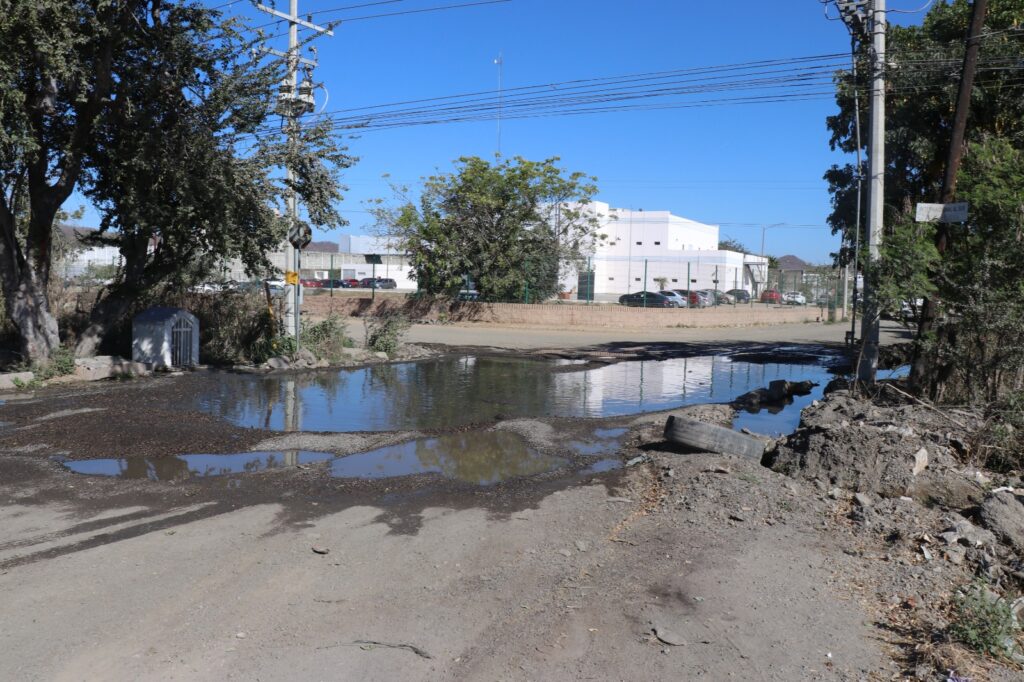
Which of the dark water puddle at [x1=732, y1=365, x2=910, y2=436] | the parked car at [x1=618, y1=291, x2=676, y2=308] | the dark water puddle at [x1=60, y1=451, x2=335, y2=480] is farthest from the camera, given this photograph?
the parked car at [x1=618, y1=291, x2=676, y2=308]

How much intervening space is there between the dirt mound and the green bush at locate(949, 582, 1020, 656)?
2773 mm

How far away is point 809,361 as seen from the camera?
76.0 feet

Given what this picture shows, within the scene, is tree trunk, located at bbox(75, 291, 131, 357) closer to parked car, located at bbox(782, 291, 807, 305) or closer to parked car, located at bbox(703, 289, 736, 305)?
parked car, located at bbox(703, 289, 736, 305)

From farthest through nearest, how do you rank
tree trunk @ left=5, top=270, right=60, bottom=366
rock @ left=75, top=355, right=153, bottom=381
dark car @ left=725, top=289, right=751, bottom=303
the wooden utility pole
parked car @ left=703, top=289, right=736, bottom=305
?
dark car @ left=725, top=289, right=751, bottom=303 < parked car @ left=703, top=289, right=736, bottom=305 < rock @ left=75, top=355, right=153, bottom=381 < tree trunk @ left=5, top=270, right=60, bottom=366 < the wooden utility pole

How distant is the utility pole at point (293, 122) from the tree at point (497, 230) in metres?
15.4

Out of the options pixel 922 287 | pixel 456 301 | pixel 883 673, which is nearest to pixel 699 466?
pixel 883 673

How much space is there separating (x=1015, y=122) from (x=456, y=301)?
2373 cm

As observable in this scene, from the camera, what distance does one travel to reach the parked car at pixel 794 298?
48250 millimetres

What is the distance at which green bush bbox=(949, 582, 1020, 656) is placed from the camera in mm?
4527

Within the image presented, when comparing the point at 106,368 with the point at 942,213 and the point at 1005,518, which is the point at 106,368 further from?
the point at 1005,518

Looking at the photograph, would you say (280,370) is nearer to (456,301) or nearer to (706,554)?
(706,554)

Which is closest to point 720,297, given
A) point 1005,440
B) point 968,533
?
point 1005,440

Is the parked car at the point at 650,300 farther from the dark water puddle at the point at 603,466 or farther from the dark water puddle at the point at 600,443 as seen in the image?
the dark water puddle at the point at 603,466

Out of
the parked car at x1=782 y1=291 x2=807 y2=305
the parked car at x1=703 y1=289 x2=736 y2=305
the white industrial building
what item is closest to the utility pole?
the parked car at x1=703 y1=289 x2=736 y2=305
